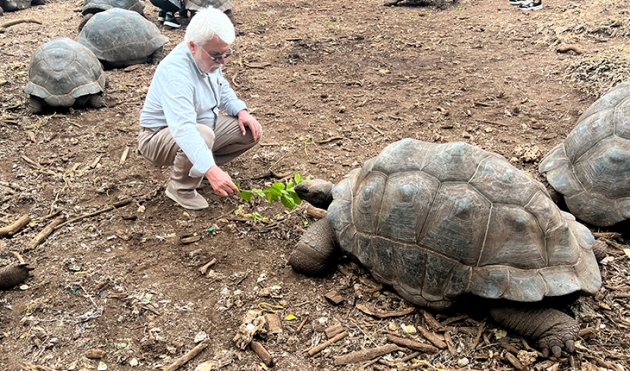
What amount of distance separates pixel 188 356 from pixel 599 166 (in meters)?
3.10

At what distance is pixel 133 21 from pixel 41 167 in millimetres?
3590

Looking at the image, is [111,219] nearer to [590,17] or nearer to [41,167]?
[41,167]

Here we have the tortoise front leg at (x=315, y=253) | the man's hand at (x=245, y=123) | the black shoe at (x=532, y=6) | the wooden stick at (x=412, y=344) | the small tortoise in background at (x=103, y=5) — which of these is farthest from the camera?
the small tortoise in background at (x=103, y=5)

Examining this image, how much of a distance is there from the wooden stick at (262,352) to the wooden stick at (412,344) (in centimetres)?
68

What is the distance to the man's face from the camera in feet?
10.2

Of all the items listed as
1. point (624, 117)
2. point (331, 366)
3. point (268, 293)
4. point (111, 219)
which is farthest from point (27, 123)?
point (624, 117)

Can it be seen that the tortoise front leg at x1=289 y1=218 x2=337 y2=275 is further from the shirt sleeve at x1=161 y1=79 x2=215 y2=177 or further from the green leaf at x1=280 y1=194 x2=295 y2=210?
the shirt sleeve at x1=161 y1=79 x2=215 y2=177

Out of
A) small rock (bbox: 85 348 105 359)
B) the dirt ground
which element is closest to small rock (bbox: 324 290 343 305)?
the dirt ground

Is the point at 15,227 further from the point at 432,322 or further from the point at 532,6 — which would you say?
the point at 532,6

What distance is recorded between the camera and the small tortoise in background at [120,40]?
6.68m

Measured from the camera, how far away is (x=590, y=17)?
23.5 feet

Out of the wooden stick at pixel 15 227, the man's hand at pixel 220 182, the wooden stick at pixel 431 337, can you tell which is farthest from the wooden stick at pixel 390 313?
the wooden stick at pixel 15 227

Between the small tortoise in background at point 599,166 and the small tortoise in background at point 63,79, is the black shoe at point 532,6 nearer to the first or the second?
the small tortoise in background at point 599,166

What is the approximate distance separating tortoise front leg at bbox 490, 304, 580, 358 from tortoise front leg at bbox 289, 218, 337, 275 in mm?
1056
